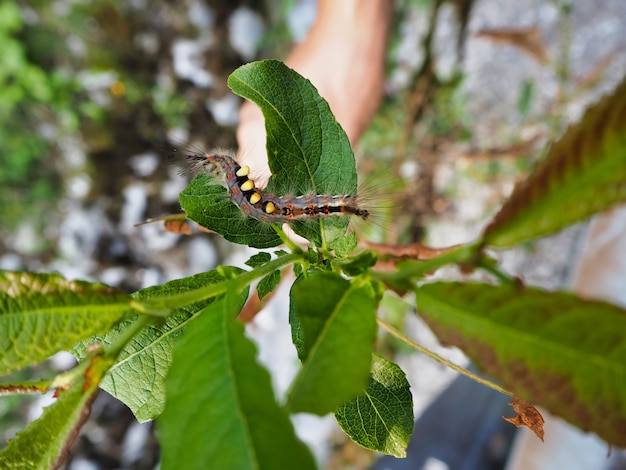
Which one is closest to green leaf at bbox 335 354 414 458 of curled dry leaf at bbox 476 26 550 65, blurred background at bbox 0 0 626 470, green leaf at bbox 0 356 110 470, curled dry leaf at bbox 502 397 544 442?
curled dry leaf at bbox 502 397 544 442

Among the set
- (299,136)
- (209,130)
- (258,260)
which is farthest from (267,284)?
(209,130)

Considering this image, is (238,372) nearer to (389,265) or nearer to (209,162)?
(389,265)

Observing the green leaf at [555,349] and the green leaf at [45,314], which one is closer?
the green leaf at [555,349]

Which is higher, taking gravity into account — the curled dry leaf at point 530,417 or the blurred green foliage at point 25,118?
the blurred green foliage at point 25,118

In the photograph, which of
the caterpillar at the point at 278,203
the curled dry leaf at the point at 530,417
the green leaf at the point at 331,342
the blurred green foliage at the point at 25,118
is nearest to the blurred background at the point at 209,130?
the blurred green foliage at the point at 25,118

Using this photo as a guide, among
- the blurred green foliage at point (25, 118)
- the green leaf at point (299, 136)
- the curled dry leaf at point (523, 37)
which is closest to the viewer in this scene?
the green leaf at point (299, 136)

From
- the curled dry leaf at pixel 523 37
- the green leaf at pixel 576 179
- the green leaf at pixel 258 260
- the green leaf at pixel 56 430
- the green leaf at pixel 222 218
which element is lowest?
the green leaf at pixel 56 430

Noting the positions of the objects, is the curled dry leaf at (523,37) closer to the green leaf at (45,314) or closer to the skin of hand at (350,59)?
the skin of hand at (350,59)
